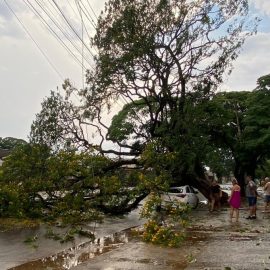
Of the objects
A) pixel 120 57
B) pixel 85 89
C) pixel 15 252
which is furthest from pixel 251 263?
pixel 85 89

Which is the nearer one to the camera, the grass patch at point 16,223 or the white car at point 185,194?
the grass patch at point 16,223

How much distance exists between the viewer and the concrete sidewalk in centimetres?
804

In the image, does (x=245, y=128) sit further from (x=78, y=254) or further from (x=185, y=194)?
(x=78, y=254)

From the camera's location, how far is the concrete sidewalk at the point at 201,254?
8039 millimetres

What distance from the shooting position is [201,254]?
9148 mm

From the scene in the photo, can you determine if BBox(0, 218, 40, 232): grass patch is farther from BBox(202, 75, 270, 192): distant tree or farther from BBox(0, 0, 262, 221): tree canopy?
BBox(202, 75, 270, 192): distant tree

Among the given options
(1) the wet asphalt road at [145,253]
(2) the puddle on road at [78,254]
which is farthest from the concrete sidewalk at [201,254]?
(2) the puddle on road at [78,254]

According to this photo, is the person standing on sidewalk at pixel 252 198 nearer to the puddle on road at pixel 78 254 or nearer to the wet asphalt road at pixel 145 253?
the wet asphalt road at pixel 145 253

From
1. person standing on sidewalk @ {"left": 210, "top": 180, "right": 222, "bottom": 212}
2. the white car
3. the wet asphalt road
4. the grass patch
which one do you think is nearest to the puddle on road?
the wet asphalt road

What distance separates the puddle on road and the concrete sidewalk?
313 millimetres

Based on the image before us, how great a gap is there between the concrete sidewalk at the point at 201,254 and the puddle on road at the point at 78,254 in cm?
31

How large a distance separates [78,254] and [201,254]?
256cm

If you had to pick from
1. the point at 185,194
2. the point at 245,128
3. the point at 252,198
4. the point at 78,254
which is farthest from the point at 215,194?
the point at 78,254

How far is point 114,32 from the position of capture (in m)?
18.6
